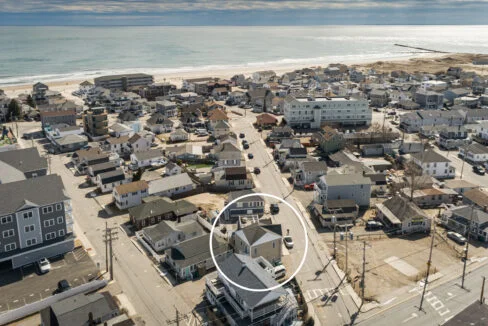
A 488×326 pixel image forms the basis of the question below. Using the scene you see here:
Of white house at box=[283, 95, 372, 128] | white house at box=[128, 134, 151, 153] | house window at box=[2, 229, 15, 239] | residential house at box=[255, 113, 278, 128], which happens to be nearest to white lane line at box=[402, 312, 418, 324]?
house window at box=[2, 229, 15, 239]

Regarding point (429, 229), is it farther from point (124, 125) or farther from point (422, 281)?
point (124, 125)

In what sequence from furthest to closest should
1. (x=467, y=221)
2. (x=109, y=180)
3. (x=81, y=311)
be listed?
(x=109, y=180)
(x=467, y=221)
(x=81, y=311)

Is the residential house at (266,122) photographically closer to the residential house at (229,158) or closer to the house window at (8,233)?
the residential house at (229,158)

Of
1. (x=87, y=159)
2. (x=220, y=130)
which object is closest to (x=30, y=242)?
(x=87, y=159)

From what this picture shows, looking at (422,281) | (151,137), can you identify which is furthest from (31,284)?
(151,137)

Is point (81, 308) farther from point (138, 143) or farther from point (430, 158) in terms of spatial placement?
point (430, 158)

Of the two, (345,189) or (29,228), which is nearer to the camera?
(29,228)

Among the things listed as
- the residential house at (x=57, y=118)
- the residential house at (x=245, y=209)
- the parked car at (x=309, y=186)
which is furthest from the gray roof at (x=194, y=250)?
the residential house at (x=57, y=118)
